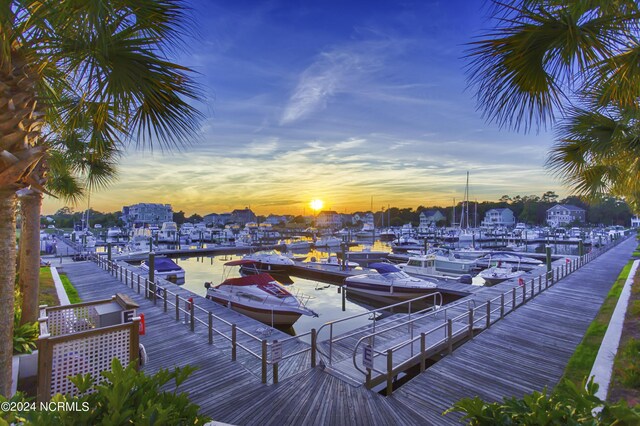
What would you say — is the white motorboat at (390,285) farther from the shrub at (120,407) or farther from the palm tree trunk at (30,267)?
the shrub at (120,407)

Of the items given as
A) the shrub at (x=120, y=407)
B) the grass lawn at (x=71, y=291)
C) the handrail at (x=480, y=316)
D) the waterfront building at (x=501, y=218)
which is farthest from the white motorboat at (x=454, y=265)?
the waterfront building at (x=501, y=218)

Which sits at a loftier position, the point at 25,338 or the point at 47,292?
the point at 25,338

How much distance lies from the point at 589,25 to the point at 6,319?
21.2 feet

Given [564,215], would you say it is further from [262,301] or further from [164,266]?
[262,301]

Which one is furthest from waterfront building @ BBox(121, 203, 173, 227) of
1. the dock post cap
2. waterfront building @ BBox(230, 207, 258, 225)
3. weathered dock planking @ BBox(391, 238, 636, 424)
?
weathered dock planking @ BBox(391, 238, 636, 424)

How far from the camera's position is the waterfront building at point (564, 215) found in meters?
108

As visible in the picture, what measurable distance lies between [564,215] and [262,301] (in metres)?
124

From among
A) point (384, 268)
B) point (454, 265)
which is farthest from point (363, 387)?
point (454, 265)

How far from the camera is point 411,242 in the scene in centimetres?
6475

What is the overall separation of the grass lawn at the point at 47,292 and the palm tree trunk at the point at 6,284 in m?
9.55

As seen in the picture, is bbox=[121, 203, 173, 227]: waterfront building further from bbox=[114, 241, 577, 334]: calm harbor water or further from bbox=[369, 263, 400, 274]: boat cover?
bbox=[369, 263, 400, 274]: boat cover

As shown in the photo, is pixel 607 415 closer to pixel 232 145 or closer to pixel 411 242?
pixel 232 145

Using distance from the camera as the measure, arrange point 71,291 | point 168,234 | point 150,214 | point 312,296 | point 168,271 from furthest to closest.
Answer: point 150,214 < point 168,234 < point 168,271 < point 312,296 < point 71,291

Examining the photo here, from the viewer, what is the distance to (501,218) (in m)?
116
